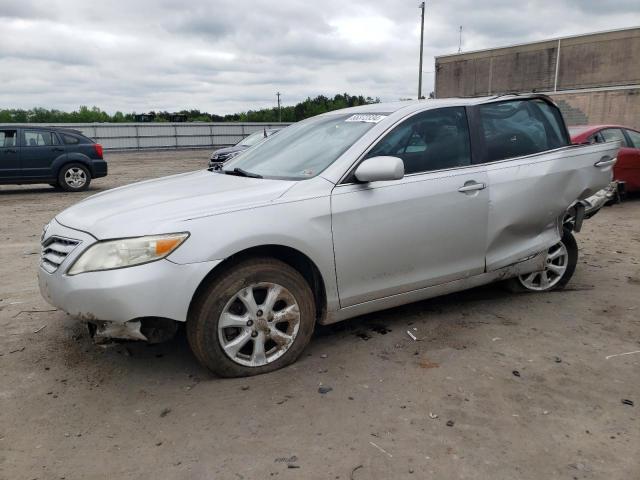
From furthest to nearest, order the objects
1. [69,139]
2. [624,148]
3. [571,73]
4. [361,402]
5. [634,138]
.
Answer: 1. [571,73]
2. [69,139]
3. [634,138]
4. [624,148]
5. [361,402]

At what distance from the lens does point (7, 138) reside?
12578mm

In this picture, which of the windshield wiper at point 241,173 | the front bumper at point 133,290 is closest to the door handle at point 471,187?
the windshield wiper at point 241,173

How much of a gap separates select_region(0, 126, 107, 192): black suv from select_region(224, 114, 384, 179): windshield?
1023 cm

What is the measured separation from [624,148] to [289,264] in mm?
8450

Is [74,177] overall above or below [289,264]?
below

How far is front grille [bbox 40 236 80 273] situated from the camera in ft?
10.4

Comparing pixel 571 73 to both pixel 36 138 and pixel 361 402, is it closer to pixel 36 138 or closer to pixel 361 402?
pixel 36 138

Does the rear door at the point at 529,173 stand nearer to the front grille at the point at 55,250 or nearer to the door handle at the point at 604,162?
the door handle at the point at 604,162

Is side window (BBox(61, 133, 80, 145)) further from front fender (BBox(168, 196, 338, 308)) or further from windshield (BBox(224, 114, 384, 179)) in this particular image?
front fender (BBox(168, 196, 338, 308))

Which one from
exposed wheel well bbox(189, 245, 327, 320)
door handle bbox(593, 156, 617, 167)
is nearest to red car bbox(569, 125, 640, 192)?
door handle bbox(593, 156, 617, 167)

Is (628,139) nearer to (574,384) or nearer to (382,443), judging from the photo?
(574,384)

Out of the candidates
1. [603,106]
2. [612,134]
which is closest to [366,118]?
[612,134]

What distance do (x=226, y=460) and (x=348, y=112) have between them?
2749 millimetres

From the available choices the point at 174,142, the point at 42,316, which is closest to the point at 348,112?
the point at 42,316
